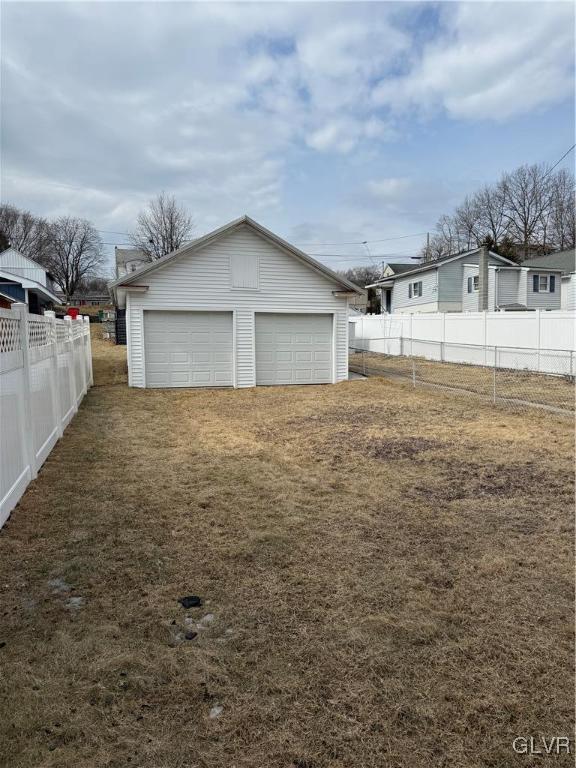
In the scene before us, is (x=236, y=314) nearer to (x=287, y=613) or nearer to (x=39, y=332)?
(x=39, y=332)

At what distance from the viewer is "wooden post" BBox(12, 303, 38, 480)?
5348 mm

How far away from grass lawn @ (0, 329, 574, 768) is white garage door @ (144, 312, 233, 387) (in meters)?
8.15

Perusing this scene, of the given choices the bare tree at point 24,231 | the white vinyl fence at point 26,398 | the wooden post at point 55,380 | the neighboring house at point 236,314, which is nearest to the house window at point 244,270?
the neighboring house at point 236,314

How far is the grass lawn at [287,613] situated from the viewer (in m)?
2.19

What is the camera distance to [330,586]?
347cm

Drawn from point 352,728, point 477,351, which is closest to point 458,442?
point 352,728

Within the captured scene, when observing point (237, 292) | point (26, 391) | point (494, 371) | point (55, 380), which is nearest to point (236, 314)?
point (237, 292)

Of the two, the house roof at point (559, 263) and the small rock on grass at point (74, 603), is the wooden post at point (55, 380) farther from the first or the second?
the house roof at point (559, 263)

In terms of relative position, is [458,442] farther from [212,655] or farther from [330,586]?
[212,655]

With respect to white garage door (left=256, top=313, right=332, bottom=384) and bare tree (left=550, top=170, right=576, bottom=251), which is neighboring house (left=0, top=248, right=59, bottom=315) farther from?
bare tree (left=550, top=170, right=576, bottom=251)

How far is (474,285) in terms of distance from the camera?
33.6 metres

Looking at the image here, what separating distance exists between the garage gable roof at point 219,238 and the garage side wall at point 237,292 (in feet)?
0.51

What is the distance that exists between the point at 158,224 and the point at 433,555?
49119 millimetres

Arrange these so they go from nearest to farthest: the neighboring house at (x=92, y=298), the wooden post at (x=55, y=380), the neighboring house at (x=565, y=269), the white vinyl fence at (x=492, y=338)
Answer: the wooden post at (x=55, y=380), the white vinyl fence at (x=492, y=338), the neighboring house at (x=565, y=269), the neighboring house at (x=92, y=298)
